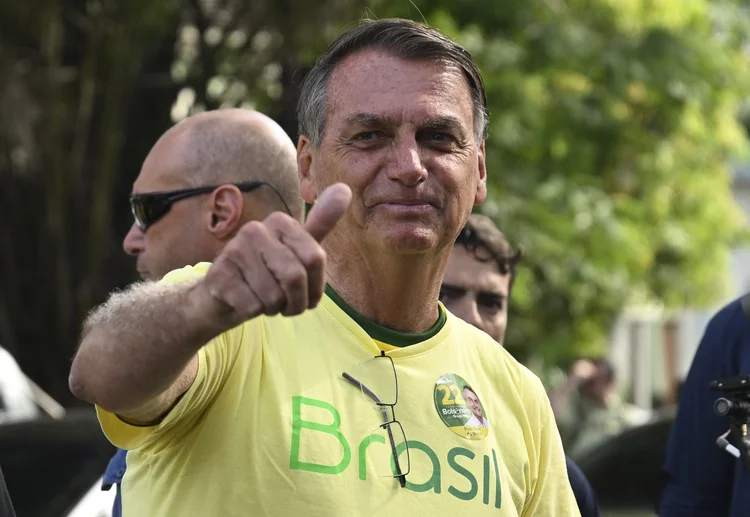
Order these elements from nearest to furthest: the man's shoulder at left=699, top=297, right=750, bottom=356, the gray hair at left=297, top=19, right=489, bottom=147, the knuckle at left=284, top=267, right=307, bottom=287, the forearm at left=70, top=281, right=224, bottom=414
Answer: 1. the knuckle at left=284, top=267, right=307, bottom=287
2. the forearm at left=70, top=281, right=224, bottom=414
3. the gray hair at left=297, top=19, right=489, bottom=147
4. the man's shoulder at left=699, top=297, right=750, bottom=356

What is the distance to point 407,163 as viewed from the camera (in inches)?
100

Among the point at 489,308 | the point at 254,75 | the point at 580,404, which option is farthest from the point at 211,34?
the point at 489,308

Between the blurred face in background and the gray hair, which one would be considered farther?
the blurred face in background

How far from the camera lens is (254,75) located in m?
11.4

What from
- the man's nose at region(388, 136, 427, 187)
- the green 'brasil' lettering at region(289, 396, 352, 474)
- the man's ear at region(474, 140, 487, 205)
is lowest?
the green 'brasil' lettering at region(289, 396, 352, 474)

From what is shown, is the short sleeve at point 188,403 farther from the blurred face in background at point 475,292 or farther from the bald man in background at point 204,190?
the blurred face in background at point 475,292

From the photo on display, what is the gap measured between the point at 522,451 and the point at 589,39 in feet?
28.2

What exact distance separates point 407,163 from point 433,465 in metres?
0.57

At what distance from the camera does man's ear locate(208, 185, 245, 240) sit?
3.56 metres

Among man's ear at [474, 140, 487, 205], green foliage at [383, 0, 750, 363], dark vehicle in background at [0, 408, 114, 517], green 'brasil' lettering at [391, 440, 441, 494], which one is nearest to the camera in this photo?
green 'brasil' lettering at [391, 440, 441, 494]

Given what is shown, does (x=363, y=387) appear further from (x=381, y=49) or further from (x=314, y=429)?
(x=381, y=49)

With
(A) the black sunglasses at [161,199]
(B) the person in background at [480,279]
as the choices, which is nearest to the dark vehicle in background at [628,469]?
(B) the person in background at [480,279]

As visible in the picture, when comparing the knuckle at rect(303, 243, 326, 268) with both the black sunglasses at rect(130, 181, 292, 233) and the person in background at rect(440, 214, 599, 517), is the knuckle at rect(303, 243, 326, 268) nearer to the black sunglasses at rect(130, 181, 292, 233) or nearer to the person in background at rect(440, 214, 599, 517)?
the black sunglasses at rect(130, 181, 292, 233)

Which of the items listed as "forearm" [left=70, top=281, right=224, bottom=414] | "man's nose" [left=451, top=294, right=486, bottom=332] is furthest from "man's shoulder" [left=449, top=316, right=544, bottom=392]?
"man's nose" [left=451, top=294, right=486, bottom=332]
